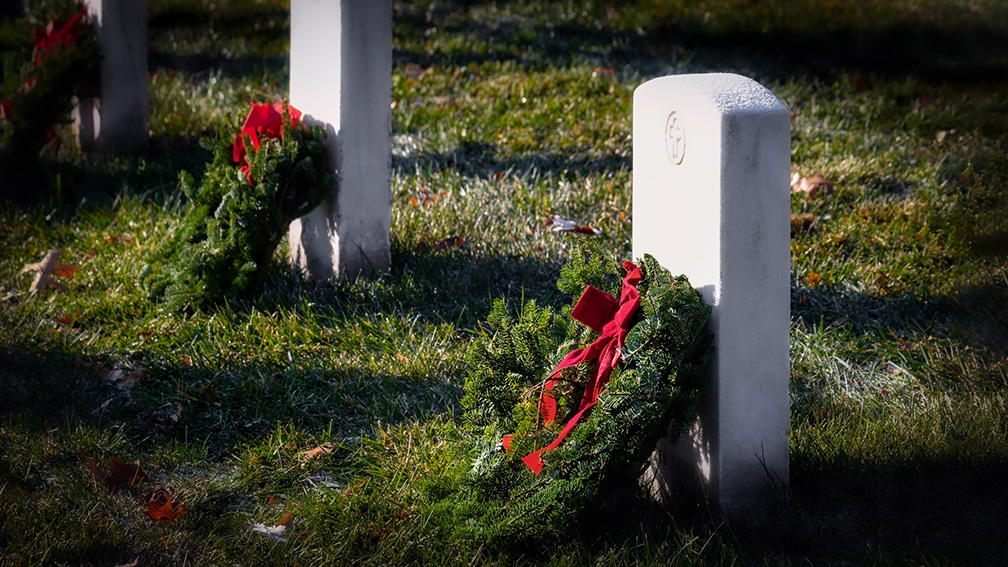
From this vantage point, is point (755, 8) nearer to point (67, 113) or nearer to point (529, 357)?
point (67, 113)

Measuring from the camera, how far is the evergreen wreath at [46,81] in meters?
5.66

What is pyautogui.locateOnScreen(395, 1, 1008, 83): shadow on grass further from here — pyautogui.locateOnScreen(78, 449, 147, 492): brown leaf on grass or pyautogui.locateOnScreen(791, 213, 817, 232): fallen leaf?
pyautogui.locateOnScreen(78, 449, 147, 492): brown leaf on grass

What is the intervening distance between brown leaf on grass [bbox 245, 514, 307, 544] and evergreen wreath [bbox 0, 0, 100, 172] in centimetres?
420

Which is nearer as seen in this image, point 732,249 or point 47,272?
point 732,249

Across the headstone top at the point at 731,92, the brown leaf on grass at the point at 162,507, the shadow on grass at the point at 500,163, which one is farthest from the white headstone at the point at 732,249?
the shadow on grass at the point at 500,163

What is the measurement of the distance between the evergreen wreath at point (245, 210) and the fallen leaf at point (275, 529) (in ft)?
5.03

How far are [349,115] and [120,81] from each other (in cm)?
293

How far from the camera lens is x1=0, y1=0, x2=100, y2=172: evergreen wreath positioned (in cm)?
566

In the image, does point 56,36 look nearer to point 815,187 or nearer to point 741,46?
point 815,187

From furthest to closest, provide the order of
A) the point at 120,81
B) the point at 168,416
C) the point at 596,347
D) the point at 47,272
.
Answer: the point at 120,81 → the point at 47,272 → the point at 168,416 → the point at 596,347

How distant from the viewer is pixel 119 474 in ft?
9.34

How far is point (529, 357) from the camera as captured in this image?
2.61m

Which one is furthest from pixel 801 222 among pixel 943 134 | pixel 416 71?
pixel 416 71

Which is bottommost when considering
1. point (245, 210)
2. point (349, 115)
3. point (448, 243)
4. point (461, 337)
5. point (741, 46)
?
point (461, 337)
